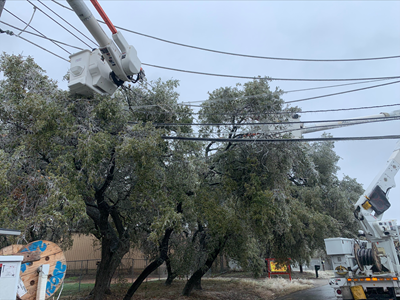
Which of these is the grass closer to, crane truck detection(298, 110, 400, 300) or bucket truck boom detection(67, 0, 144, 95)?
crane truck detection(298, 110, 400, 300)

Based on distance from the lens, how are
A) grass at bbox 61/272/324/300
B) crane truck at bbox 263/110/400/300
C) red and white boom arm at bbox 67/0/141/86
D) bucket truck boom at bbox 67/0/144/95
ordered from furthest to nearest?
1. grass at bbox 61/272/324/300
2. crane truck at bbox 263/110/400/300
3. bucket truck boom at bbox 67/0/144/95
4. red and white boom arm at bbox 67/0/141/86

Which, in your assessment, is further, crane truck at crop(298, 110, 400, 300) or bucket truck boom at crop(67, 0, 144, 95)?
crane truck at crop(298, 110, 400, 300)

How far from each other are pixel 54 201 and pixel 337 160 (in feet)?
78.3

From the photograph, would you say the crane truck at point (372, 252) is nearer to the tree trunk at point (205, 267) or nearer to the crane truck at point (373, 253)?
the crane truck at point (373, 253)

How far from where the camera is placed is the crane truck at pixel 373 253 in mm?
9189

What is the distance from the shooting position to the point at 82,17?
6.79 meters

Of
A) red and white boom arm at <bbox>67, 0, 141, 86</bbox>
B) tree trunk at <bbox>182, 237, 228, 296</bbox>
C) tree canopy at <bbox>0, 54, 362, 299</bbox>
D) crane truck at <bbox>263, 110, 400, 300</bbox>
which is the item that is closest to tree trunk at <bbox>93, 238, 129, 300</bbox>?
tree canopy at <bbox>0, 54, 362, 299</bbox>

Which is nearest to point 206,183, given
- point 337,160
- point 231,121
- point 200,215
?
point 200,215

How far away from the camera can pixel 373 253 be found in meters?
9.58

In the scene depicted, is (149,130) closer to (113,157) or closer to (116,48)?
(113,157)

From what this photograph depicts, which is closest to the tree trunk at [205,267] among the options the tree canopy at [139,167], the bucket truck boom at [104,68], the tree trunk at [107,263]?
the tree canopy at [139,167]

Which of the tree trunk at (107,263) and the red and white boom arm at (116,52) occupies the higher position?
the red and white boom arm at (116,52)

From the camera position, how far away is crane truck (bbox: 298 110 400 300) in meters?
9.19

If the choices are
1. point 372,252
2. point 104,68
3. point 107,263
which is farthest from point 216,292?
point 104,68
